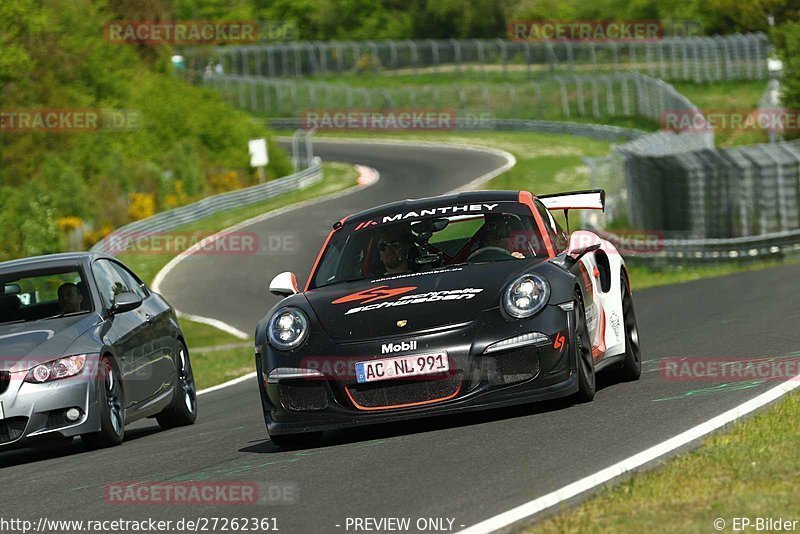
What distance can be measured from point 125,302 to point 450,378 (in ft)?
11.3

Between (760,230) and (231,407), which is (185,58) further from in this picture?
(231,407)

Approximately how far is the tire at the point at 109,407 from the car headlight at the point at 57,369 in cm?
17

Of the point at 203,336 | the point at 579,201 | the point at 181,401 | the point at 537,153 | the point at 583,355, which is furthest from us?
the point at 537,153

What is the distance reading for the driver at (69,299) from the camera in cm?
1110

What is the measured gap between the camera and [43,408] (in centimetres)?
1005

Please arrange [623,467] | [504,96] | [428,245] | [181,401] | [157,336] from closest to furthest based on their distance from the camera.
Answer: [623,467] → [428,245] → [157,336] → [181,401] → [504,96]

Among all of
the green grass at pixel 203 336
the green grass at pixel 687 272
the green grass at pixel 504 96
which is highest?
the green grass at pixel 687 272

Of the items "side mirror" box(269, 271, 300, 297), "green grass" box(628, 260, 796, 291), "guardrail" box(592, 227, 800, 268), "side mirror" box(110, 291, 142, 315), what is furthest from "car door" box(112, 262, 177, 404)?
"guardrail" box(592, 227, 800, 268)

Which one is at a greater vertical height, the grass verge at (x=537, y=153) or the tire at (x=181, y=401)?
the tire at (x=181, y=401)

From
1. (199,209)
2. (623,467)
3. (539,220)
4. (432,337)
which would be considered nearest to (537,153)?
(199,209)

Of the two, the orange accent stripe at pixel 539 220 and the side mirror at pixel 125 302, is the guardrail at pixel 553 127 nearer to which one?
the side mirror at pixel 125 302

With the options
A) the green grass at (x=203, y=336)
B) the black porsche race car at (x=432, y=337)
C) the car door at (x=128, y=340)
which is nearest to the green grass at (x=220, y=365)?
the green grass at (x=203, y=336)

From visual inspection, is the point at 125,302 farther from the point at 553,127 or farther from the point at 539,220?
the point at 553,127

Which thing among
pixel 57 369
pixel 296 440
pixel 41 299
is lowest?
pixel 296 440
